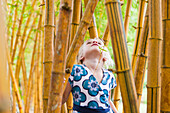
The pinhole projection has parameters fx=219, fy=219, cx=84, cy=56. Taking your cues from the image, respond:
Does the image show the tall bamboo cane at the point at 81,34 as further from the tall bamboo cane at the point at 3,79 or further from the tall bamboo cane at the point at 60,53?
the tall bamboo cane at the point at 3,79

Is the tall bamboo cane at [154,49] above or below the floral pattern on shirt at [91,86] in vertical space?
above

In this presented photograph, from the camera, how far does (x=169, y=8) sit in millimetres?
956

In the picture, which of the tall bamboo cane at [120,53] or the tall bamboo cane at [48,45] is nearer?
the tall bamboo cane at [120,53]

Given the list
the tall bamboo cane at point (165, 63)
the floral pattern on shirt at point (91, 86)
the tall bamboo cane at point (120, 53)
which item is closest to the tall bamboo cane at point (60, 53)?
the tall bamboo cane at point (120, 53)

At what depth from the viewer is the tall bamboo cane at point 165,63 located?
92 cm

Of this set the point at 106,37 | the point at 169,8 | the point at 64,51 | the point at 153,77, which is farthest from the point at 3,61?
the point at 106,37

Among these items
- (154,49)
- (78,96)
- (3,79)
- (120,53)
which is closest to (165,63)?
(154,49)

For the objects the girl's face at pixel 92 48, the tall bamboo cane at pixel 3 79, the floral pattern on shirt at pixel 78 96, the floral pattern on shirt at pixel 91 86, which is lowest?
the floral pattern on shirt at pixel 78 96

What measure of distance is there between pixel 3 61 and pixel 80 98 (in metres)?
0.77

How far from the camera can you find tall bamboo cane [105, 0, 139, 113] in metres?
0.75

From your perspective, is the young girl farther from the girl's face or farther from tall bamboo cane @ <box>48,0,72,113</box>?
tall bamboo cane @ <box>48,0,72,113</box>

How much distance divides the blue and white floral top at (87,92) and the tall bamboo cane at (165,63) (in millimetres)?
255

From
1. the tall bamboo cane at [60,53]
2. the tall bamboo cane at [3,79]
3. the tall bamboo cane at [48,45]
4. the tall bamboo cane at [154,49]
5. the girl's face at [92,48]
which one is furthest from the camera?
the girl's face at [92,48]

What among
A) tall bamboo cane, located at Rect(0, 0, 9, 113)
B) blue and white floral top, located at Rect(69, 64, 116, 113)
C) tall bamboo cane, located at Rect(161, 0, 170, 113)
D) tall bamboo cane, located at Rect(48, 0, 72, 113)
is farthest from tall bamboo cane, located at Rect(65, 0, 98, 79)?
tall bamboo cane, located at Rect(0, 0, 9, 113)
